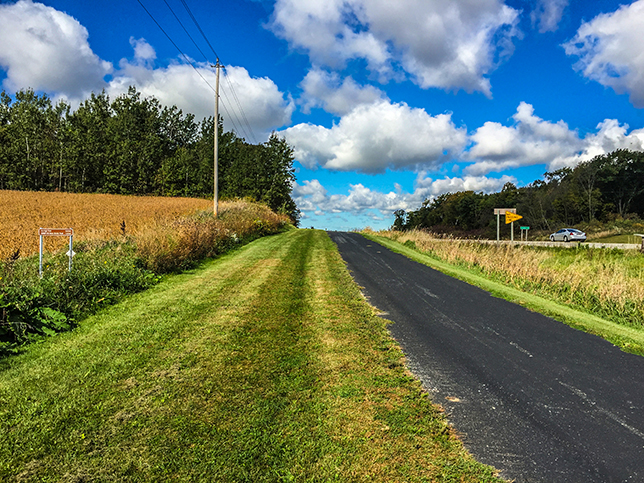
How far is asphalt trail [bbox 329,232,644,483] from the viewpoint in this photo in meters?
2.85

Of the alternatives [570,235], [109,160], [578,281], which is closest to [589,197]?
[570,235]

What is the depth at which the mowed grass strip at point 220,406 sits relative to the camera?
2.56 m

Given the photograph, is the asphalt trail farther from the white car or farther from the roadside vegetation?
the white car

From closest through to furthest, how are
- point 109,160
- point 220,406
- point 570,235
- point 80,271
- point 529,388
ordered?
point 220,406 < point 529,388 < point 80,271 < point 570,235 < point 109,160

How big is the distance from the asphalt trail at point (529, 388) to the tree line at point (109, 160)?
4245cm

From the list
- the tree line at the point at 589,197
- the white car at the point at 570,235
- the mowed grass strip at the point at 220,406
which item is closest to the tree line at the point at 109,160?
the tree line at the point at 589,197

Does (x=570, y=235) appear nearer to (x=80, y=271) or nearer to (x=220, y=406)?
(x=220, y=406)

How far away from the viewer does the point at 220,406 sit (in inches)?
130

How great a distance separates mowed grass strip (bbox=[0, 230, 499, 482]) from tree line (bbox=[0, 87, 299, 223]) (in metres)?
42.4

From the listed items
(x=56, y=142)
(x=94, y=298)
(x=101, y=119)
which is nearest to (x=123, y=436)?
(x=94, y=298)

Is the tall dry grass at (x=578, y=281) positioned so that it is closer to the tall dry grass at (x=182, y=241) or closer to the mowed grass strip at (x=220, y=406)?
the mowed grass strip at (x=220, y=406)

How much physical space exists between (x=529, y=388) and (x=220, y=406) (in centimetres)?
359

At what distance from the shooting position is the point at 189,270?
10.6 meters

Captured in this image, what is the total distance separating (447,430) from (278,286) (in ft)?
19.7
